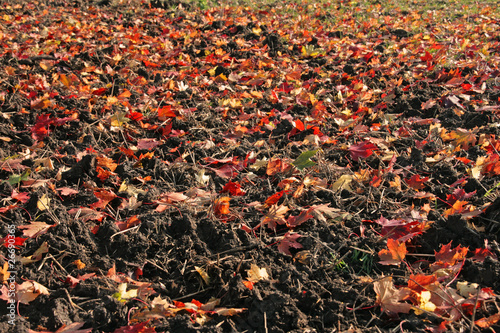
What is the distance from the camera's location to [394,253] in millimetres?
1643

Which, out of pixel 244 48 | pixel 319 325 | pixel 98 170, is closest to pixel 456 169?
pixel 319 325

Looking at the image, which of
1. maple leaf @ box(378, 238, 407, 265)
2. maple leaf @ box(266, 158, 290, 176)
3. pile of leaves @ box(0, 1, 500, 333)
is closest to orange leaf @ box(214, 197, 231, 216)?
pile of leaves @ box(0, 1, 500, 333)

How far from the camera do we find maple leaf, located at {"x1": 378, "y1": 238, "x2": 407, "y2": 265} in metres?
1.62

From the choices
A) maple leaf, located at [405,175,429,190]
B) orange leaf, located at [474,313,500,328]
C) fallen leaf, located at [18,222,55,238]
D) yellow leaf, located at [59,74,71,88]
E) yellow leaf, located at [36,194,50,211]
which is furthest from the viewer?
yellow leaf, located at [59,74,71,88]

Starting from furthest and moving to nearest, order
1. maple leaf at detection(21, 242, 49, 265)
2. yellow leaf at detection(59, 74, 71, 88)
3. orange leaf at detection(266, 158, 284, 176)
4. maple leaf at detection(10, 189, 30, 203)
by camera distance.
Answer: yellow leaf at detection(59, 74, 71, 88) < orange leaf at detection(266, 158, 284, 176) < maple leaf at detection(10, 189, 30, 203) < maple leaf at detection(21, 242, 49, 265)

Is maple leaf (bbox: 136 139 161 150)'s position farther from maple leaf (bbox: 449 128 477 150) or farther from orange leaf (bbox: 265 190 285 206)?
maple leaf (bbox: 449 128 477 150)

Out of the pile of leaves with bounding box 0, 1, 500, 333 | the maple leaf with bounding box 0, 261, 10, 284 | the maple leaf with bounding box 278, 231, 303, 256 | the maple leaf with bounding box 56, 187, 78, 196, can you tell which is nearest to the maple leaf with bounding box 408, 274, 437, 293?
the pile of leaves with bounding box 0, 1, 500, 333

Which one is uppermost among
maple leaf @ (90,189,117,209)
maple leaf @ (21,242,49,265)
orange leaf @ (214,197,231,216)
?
orange leaf @ (214,197,231,216)

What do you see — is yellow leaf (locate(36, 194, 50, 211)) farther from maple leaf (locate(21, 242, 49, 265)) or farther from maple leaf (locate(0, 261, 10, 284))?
maple leaf (locate(0, 261, 10, 284))

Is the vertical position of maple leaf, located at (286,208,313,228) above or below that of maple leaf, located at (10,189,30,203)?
above

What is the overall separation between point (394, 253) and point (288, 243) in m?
0.45

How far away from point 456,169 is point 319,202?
0.88 m

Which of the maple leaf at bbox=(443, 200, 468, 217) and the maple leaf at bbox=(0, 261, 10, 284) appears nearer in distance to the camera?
the maple leaf at bbox=(0, 261, 10, 284)

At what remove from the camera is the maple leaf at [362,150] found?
8.02ft
